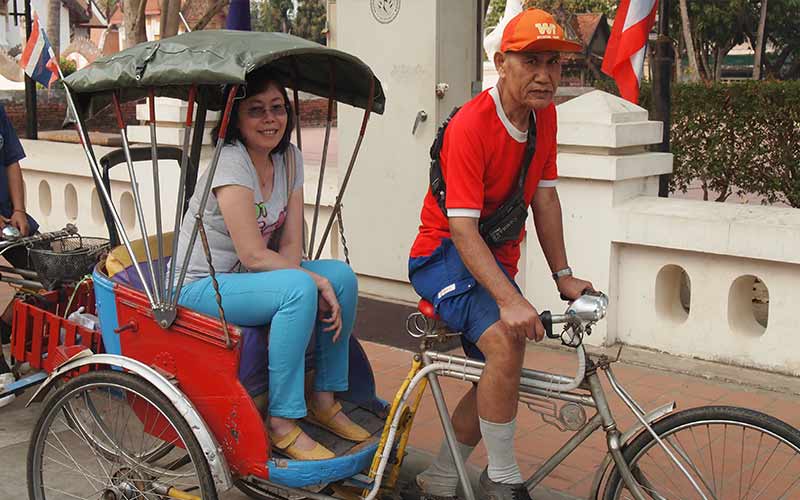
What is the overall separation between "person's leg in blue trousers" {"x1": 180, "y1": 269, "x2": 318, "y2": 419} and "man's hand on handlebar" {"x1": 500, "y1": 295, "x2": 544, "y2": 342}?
70 centimetres

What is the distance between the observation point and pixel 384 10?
275 inches

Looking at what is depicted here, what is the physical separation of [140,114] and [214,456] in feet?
15.6

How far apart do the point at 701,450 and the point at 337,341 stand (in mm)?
1355

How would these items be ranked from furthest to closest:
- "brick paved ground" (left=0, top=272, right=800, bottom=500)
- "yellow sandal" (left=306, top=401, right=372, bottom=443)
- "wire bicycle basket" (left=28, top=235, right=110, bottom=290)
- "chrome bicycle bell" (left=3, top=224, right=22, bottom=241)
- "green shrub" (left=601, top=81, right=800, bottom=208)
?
"green shrub" (left=601, top=81, right=800, bottom=208)
"chrome bicycle bell" (left=3, top=224, right=22, bottom=241)
"wire bicycle basket" (left=28, top=235, right=110, bottom=290)
"brick paved ground" (left=0, top=272, right=800, bottom=500)
"yellow sandal" (left=306, top=401, right=372, bottom=443)

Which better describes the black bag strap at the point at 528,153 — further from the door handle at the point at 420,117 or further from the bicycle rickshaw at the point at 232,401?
the door handle at the point at 420,117

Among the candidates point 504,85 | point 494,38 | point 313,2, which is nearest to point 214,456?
point 504,85

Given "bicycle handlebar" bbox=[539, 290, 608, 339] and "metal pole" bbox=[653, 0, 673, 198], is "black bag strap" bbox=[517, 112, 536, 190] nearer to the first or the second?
"bicycle handlebar" bbox=[539, 290, 608, 339]

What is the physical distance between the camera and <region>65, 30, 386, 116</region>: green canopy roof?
10.6ft

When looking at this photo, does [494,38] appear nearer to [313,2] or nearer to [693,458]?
[693,458]

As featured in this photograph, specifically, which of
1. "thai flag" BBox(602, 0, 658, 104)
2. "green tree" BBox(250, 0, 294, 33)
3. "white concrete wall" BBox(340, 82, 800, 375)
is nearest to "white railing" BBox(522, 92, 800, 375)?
"white concrete wall" BBox(340, 82, 800, 375)

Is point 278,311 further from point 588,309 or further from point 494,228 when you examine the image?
point 588,309

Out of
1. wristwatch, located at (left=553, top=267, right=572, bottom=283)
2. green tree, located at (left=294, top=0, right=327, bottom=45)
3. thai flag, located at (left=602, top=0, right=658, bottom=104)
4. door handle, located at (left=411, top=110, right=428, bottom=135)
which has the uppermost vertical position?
green tree, located at (left=294, top=0, right=327, bottom=45)

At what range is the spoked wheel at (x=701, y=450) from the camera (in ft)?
9.62

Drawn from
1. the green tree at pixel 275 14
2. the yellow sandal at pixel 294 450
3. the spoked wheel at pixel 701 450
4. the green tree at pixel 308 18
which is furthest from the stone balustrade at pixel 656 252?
the green tree at pixel 275 14
